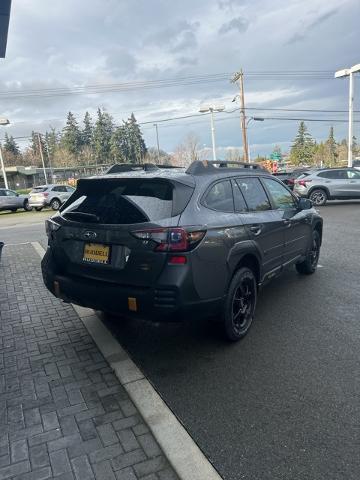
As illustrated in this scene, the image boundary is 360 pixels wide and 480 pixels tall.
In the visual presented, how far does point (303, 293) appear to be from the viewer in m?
5.28

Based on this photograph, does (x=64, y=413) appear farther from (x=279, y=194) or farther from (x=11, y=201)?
(x=11, y=201)

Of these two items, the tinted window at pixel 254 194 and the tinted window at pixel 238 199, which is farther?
the tinted window at pixel 254 194

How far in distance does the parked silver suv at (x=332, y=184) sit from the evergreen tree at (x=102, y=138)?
7007 cm

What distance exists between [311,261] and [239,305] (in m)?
2.71

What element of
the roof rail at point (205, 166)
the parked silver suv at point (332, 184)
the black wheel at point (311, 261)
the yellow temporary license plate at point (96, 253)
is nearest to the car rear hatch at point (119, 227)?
the yellow temporary license plate at point (96, 253)

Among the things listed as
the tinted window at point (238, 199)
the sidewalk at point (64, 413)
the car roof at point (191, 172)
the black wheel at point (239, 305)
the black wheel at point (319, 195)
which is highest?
the car roof at point (191, 172)

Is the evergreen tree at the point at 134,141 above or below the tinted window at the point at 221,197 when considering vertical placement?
above

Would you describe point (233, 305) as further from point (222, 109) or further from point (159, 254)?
point (222, 109)

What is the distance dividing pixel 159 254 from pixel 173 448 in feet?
4.59

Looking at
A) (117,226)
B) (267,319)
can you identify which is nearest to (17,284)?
(117,226)

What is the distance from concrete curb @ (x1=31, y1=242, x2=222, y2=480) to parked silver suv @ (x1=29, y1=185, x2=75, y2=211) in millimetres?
20991

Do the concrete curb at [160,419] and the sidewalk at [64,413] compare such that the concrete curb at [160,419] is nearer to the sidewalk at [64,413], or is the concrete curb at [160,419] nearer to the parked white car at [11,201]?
the sidewalk at [64,413]

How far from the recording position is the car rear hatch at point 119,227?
316 cm

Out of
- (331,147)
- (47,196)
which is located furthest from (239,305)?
(331,147)
